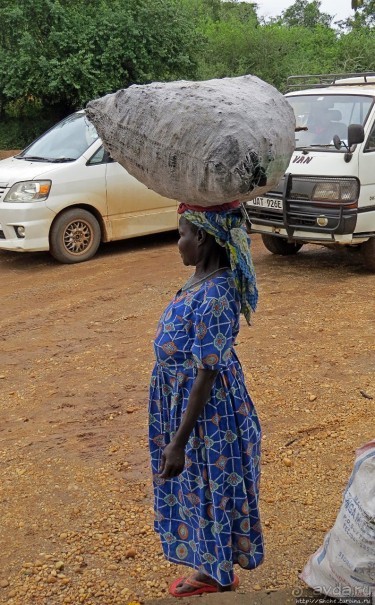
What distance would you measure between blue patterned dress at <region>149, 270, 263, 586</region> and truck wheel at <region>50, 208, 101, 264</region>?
6136 millimetres

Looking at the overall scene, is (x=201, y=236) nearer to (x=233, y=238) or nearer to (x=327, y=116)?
(x=233, y=238)

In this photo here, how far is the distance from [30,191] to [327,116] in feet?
11.5

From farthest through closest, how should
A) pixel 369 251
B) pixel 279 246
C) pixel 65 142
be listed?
pixel 65 142 → pixel 279 246 → pixel 369 251

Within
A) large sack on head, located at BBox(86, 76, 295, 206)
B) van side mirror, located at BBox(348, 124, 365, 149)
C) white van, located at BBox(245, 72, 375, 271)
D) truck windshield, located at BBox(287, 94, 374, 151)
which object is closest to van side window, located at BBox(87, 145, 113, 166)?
white van, located at BBox(245, 72, 375, 271)

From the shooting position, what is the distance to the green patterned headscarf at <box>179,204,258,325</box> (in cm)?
233

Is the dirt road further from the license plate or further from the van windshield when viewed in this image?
the van windshield

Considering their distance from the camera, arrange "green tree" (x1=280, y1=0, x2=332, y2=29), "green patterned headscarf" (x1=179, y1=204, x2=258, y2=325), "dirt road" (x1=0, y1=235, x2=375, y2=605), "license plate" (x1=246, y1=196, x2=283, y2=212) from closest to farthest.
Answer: "green patterned headscarf" (x1=179, y1=204, x2=258, y2=325) < "dirt road" (x1=0, y1=235, x2=375, y2=605) < "license plate" (x1=246, y1=196, x2=283, y2=212) < "green tree" (x1=280, y1=0, x2=332, y2=29)

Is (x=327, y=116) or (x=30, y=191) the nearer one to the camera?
(x=327, y=116)

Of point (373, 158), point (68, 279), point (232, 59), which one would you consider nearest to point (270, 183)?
point (373, 158)

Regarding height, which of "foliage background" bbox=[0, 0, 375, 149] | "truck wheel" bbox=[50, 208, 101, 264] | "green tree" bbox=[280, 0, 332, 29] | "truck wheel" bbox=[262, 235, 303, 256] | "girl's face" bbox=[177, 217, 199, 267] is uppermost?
"green tree" bbox=[280, 0, 332, 29]

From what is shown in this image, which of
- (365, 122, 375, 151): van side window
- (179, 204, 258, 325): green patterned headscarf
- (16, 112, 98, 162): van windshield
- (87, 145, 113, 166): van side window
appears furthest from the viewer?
(16, 112, 98, 162): van windshield

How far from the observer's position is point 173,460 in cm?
240

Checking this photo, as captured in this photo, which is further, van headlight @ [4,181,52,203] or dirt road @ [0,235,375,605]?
van headlight @ [4,181,52,203]

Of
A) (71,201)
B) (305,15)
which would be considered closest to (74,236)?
(71,201)
